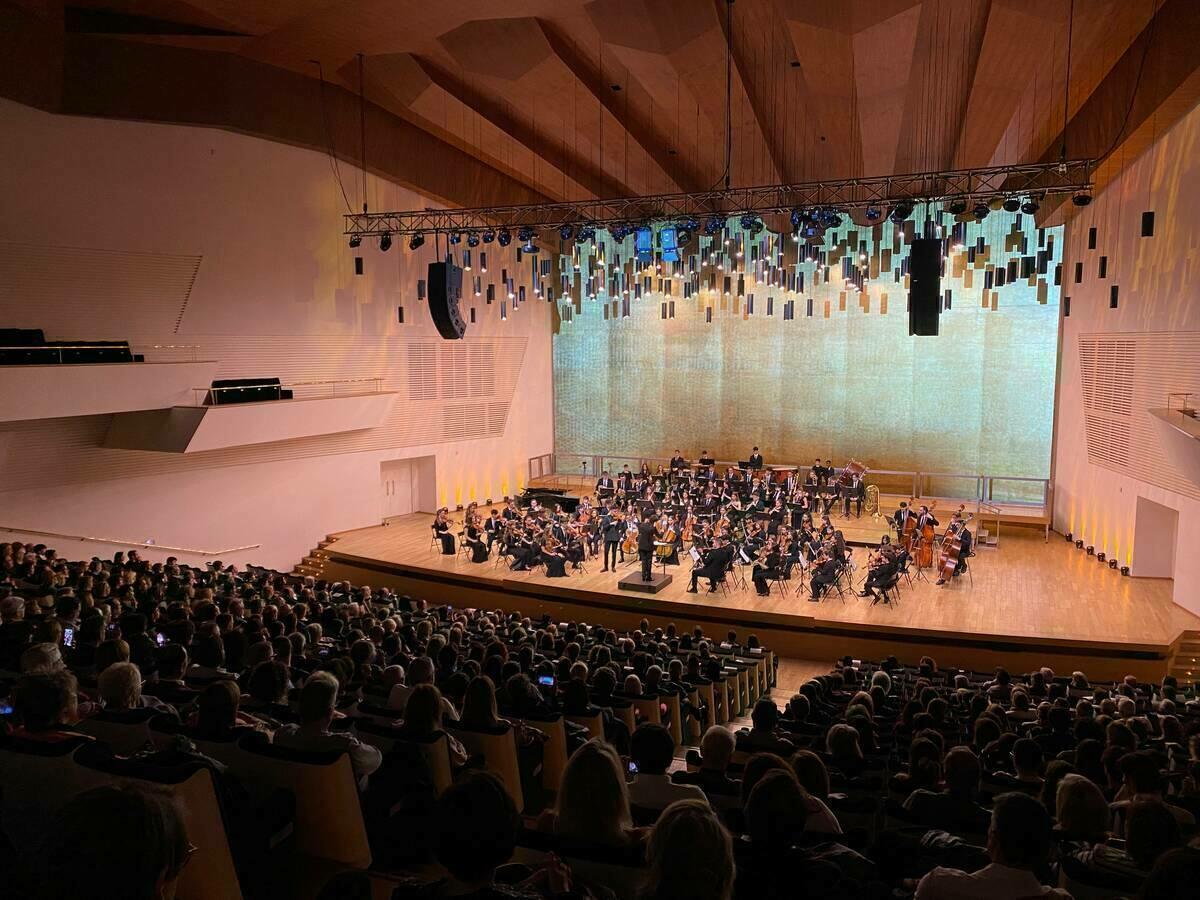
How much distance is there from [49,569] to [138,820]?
8.50 meters

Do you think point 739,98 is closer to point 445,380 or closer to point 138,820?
point 445,380

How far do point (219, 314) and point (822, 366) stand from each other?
45.3 feet

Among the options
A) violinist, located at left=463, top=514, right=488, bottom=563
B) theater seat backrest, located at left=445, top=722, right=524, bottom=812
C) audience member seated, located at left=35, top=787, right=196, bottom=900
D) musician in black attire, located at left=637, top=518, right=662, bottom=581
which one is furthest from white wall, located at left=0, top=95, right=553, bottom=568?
audience member seated, located at left=35, top=787, right=196, bottom=900

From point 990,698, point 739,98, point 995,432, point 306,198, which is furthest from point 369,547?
point 995,432

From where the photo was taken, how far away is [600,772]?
2.32 m

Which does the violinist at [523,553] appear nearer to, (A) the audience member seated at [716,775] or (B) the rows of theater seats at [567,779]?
(B) the rows of theater seats at [567,779]

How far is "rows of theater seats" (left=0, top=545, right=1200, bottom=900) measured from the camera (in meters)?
2.29

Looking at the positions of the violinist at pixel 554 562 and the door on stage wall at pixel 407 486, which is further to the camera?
the door on stage wall at pixel 407 486

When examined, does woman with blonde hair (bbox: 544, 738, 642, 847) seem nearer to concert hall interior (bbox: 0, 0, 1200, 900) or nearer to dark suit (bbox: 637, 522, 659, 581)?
concert hall interior (bbox: 0, 0, 1200, 900)

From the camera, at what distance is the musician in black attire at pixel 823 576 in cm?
1252

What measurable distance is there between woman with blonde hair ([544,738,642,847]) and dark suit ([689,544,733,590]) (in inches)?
416

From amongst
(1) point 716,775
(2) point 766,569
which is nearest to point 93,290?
(2) point 766,569

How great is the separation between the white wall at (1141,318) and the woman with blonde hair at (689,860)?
41.4 feet

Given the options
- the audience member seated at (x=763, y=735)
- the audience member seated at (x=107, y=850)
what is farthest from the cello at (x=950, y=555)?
the audience member seated at (x=107, y=850)
